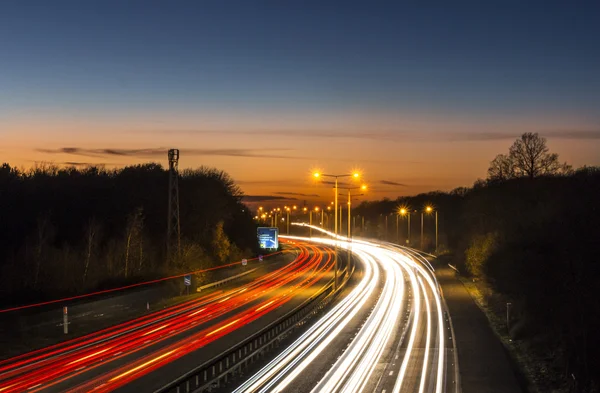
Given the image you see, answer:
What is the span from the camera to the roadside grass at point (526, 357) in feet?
76.0

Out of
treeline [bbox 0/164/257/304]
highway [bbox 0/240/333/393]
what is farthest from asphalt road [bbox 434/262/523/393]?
treeline [bbox 0/164/257/304]

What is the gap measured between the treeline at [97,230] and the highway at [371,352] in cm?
1721

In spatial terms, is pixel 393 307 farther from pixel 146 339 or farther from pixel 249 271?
pixel 249 271

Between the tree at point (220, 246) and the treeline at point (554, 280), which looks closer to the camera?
the treeline at point (554, 280)

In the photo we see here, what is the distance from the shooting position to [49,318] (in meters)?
32.5

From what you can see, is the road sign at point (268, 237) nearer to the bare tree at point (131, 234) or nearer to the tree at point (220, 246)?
the tree at point (220, 246)

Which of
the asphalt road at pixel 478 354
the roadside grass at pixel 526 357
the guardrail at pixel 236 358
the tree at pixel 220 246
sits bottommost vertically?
the roadside grass at pixel 526 357

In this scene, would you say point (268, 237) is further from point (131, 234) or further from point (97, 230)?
point (97, 230)

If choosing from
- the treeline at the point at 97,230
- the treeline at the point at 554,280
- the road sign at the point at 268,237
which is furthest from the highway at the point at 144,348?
the road sign at the point at 268,237

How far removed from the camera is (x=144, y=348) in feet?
94.4

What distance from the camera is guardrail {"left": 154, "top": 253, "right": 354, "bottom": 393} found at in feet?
66.1

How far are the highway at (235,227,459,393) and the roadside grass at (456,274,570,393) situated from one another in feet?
8.86

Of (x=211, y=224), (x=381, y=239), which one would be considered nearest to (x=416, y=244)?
(x=381, y=239)

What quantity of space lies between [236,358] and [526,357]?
1297 cm
